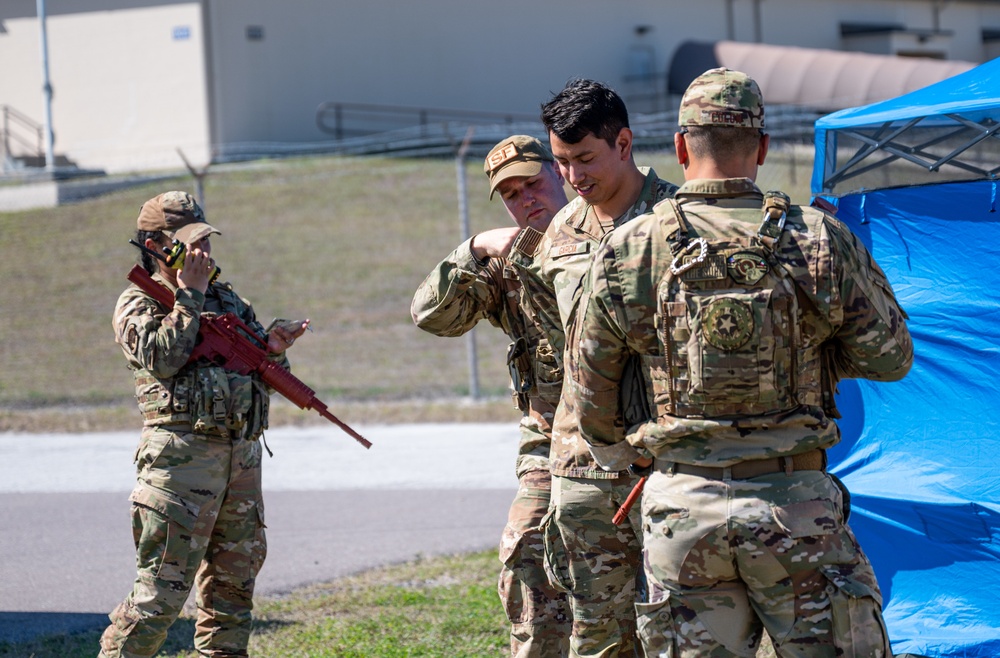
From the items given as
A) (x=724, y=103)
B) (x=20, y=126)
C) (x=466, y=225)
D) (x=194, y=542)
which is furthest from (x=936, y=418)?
(x=20, y=126)

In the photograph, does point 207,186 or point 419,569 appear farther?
point 207,186

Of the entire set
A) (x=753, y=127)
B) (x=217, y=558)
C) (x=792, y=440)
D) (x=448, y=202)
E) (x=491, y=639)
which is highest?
(x=448, y=202)

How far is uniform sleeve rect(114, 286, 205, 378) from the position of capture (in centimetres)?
414

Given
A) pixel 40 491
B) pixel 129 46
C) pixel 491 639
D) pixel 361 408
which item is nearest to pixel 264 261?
pixel 361 408

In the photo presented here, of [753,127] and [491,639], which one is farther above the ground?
[753,127]

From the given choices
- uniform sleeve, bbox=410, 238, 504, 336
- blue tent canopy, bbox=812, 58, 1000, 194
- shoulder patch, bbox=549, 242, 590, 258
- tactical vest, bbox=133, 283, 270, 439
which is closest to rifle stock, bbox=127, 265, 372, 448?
A: tactical vest, bbox=133, 283, 270, 439

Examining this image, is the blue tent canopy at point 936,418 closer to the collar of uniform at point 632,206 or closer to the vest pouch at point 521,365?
the collar of uniform at point 632,206

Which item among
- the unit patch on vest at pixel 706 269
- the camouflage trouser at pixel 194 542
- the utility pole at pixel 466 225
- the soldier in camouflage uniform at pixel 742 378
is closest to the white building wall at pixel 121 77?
the utility pole at pixel 466 225

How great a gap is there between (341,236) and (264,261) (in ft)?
5.57

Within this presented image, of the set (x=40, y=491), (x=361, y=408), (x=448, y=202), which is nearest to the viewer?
(x=40, y=491)

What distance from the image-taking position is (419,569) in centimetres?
639

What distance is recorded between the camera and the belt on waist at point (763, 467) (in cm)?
278

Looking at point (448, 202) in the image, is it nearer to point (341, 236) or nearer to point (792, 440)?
point (341, 236)

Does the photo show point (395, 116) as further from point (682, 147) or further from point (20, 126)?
point (682, 147)
